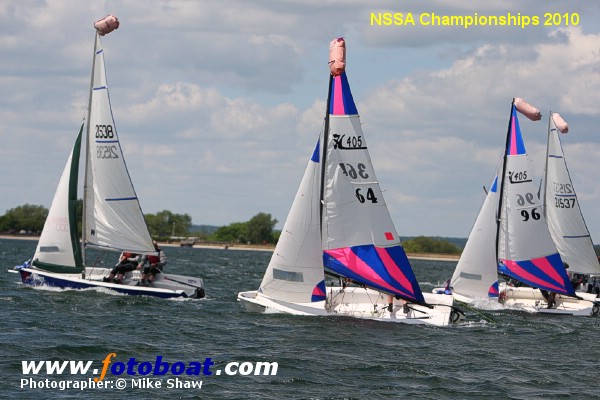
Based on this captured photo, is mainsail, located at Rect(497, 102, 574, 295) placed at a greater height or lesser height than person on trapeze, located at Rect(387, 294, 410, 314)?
greater

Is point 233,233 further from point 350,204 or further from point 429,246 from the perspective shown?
point 350,204

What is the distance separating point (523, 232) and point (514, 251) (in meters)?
0.87

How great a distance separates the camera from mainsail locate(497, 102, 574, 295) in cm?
4072

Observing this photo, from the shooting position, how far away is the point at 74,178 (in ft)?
128

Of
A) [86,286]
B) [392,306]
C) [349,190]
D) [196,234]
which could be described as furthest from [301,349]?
[196,234]

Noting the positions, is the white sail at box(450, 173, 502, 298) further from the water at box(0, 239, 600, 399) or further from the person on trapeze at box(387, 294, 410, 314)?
the person on trapeze at box(387, 294, 410, 314)

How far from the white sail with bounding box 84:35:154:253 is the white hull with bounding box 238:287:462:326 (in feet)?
23.3

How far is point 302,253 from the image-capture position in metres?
32.2

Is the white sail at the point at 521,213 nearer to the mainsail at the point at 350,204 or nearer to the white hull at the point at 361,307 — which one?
the white hull at the point at 361,307

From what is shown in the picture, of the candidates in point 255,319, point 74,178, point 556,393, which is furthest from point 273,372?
point 74,178

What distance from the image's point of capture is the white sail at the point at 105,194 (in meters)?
38.8

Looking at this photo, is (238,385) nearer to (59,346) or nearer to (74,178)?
(59,346)

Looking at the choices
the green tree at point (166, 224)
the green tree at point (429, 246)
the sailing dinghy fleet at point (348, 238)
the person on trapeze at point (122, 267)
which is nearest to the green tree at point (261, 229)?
the green tree at point (166, 224)

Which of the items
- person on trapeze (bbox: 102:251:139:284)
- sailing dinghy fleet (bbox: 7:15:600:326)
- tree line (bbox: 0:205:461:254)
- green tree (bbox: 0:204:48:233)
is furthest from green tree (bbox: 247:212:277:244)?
person on trapeze (bbox: 102:251:139:284)
